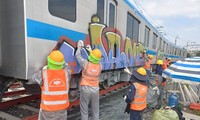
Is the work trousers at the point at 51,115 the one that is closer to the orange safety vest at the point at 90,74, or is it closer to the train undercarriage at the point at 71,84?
the train undercarriage at the point at 71,84

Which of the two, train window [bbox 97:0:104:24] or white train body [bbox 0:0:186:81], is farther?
train window [bbox 97:0:104:24]

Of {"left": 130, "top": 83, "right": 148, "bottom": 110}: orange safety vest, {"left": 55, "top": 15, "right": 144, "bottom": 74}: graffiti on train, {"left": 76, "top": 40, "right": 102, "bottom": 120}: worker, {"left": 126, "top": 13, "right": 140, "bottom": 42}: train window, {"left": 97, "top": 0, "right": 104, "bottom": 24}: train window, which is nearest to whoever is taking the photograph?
{"left": 130, "top": 83, "right": 148, "bottom": 110}: orange safety vest

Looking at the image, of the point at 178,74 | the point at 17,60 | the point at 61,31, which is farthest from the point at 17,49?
the point at 178,74

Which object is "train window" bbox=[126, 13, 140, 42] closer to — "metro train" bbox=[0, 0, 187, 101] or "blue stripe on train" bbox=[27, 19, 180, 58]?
"metro train" bbox=[0, 0, 187, 101]

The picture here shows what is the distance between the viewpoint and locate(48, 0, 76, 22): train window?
362cm

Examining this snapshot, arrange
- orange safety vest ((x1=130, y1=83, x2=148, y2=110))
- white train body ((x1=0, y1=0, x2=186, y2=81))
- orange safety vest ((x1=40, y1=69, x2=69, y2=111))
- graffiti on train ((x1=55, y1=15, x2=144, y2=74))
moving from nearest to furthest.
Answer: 1. orange safety vest ((x1=40, y1=69, x2=69, y2=111))
2. white train body ((x1=0, y1=0, x2=186, y2=81))
3. orange safety vest ((x1=130, y1=83, x2=148, y2=110))
4. graffiti on train ((x1=55, y1=15, x2=144, y2=74))

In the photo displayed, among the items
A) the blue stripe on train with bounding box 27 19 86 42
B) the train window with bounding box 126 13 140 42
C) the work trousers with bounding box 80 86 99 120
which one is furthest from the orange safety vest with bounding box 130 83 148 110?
the train window with bounding box 126 13 140 42

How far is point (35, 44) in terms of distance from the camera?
3.22 meters

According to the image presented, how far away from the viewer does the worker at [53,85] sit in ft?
9.91

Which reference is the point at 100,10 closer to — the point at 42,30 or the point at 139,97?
the point at 42,30

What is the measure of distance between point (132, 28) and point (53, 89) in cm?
570

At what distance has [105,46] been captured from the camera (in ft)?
17.9

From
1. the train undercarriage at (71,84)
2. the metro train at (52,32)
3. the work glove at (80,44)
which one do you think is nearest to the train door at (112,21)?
the metro train at (52,32)

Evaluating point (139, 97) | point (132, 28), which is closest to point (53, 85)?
point (139, 97)
